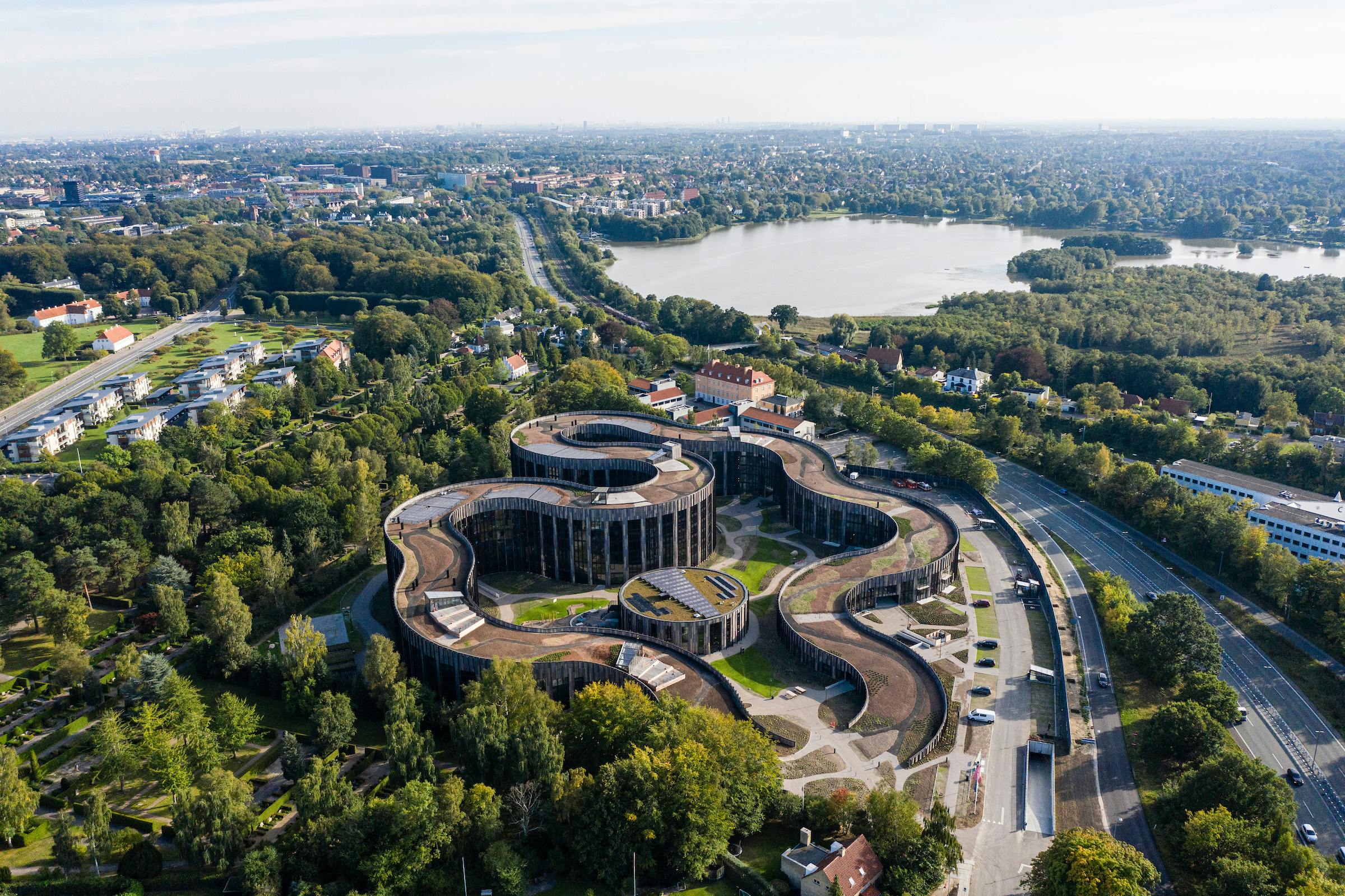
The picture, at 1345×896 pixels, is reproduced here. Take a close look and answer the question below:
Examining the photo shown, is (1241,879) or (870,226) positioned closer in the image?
(1241,879)

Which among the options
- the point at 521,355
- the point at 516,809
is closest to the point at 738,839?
the point at 516,809

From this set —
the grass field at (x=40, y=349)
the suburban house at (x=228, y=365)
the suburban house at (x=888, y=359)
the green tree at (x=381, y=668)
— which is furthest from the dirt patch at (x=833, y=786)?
the grass field at (x=40, y=349)

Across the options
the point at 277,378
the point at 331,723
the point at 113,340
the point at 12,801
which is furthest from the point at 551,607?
the point at 113,340

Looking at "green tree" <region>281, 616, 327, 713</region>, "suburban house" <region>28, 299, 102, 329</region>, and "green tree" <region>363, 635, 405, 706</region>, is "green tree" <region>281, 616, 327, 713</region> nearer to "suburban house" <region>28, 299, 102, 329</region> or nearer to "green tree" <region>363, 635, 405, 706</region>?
"green tree" <region>363, 635, 405, 706</region>

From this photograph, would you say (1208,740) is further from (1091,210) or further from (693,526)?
(1091,210)

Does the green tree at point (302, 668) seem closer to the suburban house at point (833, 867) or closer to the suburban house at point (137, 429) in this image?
the suburban house at point (833, 867)

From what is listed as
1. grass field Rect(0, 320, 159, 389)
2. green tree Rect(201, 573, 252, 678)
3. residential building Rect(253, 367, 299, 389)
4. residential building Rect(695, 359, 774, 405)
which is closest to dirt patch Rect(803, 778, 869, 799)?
green tree Rect(201, 573, 252, 678)

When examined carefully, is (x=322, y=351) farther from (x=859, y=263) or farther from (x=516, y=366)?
(x=859, y=263)
